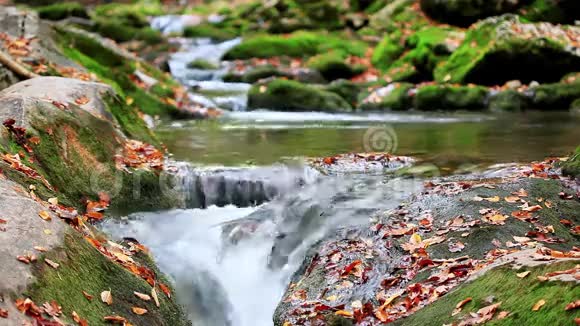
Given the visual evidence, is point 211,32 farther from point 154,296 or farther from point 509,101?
point 154,296

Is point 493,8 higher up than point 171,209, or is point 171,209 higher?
point 493,8

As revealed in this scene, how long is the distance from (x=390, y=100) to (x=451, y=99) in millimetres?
1511

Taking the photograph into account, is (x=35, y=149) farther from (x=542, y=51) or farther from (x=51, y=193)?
(x=542, y=51)

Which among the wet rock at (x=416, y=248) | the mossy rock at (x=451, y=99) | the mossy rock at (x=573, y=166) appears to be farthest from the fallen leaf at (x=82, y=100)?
the mossy rock at (x=451, y=99)

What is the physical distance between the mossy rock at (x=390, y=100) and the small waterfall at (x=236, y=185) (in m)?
8.74

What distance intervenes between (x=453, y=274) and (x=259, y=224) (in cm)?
267

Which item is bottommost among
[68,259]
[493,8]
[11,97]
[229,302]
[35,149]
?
[229,302]

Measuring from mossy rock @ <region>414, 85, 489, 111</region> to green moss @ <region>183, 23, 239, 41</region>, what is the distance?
11553 millimetres

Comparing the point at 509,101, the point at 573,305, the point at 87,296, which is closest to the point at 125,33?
the point at 509,101

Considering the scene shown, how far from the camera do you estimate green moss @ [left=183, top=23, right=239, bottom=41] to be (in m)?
26.7

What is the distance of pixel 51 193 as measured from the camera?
5957 millimetres

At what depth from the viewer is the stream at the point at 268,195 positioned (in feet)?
21.9

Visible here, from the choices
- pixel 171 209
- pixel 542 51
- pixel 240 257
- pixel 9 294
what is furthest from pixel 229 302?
pixel 542 51

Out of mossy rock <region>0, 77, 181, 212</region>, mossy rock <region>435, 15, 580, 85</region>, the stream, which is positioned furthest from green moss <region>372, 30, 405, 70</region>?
mossy rock <region>0, 77, 181, 212</region>
